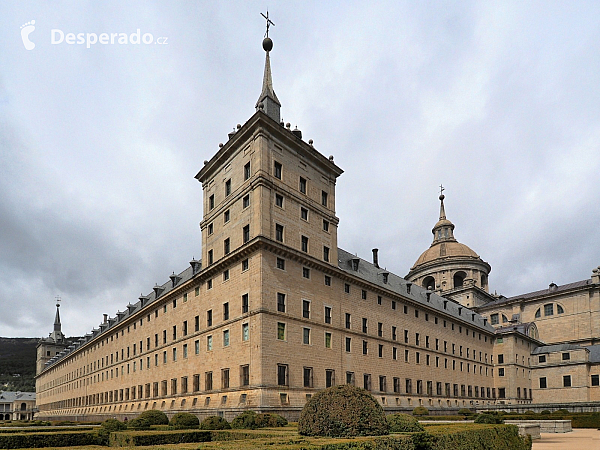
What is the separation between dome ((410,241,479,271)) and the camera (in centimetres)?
10331

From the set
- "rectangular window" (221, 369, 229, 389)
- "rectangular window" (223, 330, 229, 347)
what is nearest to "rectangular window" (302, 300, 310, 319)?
"rectangular window" (223, 330, 229, 347)

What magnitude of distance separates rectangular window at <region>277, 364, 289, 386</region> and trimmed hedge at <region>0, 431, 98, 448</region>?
14.1 m

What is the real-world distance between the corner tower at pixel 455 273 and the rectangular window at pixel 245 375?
7113 centimetres

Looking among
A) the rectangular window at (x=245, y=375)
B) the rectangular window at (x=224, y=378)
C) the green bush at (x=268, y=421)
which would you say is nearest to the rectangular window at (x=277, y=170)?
the rectangular window at (x=245, y=375)

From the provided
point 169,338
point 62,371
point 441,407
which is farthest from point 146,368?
point 62,371

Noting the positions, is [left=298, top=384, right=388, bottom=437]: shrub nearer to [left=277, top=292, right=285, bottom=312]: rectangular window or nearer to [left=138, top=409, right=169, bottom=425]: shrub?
[left=277, top=292, right=285, bottom=312]: rectangular window

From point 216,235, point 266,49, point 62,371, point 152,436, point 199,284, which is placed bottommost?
point 62,371

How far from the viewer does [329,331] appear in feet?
138

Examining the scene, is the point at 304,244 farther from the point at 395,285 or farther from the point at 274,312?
the point at 395,285

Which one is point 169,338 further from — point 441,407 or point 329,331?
point 441,407

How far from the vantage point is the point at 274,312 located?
36688 mm

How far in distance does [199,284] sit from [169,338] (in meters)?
9.48

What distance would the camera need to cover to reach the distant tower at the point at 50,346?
13175 centimetres

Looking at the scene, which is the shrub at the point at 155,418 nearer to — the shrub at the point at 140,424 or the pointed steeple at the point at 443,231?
the shrub at the point at 140,424
